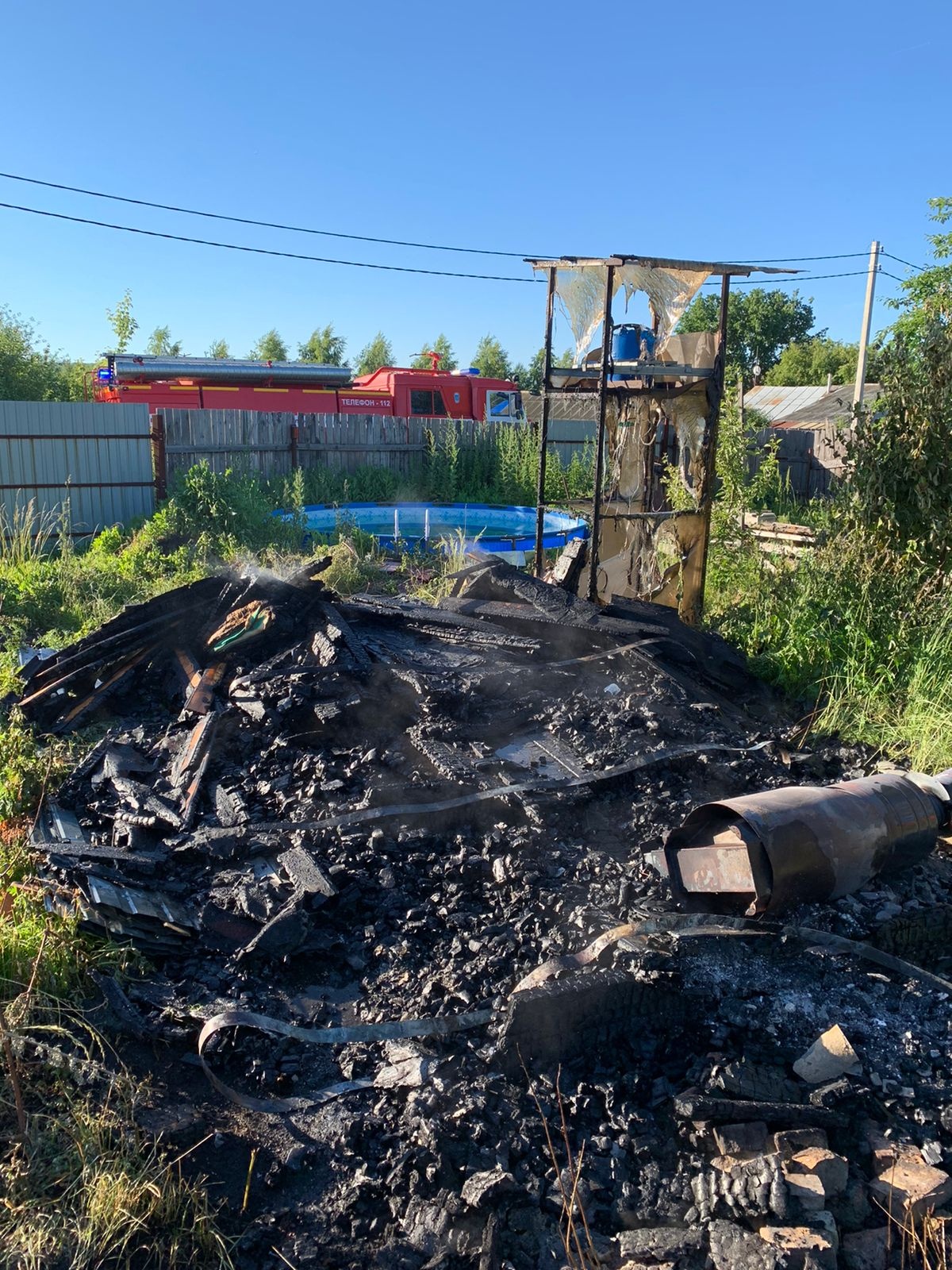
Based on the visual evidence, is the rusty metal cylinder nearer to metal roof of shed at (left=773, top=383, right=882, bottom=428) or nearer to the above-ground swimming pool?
the above-ground swimming pool

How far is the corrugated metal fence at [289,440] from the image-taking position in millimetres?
15906

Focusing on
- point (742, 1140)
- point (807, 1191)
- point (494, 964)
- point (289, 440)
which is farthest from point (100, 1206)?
point (289, 440)

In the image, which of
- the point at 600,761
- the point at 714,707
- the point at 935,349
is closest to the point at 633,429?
the point at 935,349

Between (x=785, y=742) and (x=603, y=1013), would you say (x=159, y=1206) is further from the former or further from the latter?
(x=785, y=742)

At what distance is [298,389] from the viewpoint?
22.8 meters

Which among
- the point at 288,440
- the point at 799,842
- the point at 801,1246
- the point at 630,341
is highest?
the point at 630,341

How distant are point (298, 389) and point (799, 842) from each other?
21.2 meters

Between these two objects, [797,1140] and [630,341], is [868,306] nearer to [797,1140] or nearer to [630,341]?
[630,341]

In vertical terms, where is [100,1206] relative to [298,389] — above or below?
below

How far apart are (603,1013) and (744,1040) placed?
574 millimetres

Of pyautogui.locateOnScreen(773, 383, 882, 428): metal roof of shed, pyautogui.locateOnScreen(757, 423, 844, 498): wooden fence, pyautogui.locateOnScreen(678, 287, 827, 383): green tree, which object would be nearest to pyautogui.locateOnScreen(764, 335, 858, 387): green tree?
pyautogui.locateOnScreen(678, 287, 827, 383): green tree

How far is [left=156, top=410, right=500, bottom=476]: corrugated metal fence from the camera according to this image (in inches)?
626

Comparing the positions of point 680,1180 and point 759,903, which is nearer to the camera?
point 680,1180

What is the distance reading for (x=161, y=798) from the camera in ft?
17.2
